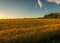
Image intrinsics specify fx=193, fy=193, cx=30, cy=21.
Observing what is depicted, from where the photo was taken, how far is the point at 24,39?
55.3 feet

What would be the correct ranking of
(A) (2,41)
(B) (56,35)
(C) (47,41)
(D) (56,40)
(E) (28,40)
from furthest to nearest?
(B) (56,35) → (D) (56,40) → (C) (47,41) → (E) (28,40) → (A) (2,41)

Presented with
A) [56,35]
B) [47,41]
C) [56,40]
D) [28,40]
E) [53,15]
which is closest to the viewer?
[28,40]

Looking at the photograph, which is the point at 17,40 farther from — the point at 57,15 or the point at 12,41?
the point at 57,15

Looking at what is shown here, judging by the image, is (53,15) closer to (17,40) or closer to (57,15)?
(57,15)

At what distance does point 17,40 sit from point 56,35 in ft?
21.6

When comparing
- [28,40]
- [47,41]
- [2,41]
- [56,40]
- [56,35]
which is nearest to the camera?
[2,41]

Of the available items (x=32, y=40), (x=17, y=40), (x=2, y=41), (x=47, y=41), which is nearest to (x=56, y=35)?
(x=47, y=41)

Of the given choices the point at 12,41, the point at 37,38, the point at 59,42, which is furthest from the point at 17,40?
the point at 59,42

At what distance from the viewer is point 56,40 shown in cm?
1988

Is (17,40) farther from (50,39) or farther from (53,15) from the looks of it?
(53,15)

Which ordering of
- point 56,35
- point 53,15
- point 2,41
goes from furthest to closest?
point 53,15, point 56,35, point 2,41

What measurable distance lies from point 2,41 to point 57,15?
102872mm

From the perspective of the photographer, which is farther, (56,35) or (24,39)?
(56,35)

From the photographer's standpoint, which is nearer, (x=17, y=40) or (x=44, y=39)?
(x=17, y=40)
